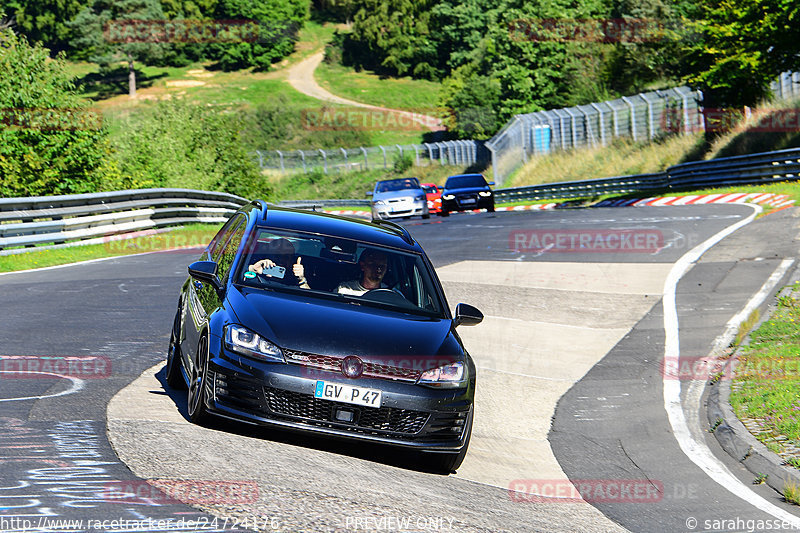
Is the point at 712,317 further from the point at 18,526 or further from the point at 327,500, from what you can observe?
the point at 18,526

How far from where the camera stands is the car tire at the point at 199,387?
6.82 metres

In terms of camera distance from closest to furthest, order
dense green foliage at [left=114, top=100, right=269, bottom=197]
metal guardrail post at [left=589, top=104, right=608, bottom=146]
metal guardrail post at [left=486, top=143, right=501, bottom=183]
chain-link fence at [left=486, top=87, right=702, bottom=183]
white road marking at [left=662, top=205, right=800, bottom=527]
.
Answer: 1. white road marking at [left=662, top=205, right=800, bottom=527]
2. dense green foliage at [left=114, top=100, right=269, bottom=197]
3. chain-link fence at [left=486, top=87, right=702, bottom=183]
4. metal guardrail post at [left=589, top=104, right=608, bottom=146]
5. metal guardrail post at [left=486, top=143, right=501, bottom=183]

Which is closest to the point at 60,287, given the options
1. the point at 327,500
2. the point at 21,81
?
the point at 327,500

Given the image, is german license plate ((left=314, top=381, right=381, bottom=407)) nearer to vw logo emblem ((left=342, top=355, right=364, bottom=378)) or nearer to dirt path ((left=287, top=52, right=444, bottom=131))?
vw logo emblem ((left=342, top=355, right=364, bottom=378))

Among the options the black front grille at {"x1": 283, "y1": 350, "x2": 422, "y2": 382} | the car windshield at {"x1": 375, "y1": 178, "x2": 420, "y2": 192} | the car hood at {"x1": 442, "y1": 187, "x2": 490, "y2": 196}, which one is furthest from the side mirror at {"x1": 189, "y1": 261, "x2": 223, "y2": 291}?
the car hood at {"x1": 442, "y1": 187, "x2": 490, "y2": 196}

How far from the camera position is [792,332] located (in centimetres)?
1187

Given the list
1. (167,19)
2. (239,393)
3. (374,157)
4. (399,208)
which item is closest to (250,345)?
(239,393)

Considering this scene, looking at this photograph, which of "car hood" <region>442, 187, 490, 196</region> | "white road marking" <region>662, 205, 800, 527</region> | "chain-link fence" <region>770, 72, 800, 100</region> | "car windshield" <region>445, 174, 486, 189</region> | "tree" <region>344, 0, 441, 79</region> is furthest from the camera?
"tree" <region>344, 0, 441, 79</region>

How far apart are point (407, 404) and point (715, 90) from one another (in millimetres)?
35973

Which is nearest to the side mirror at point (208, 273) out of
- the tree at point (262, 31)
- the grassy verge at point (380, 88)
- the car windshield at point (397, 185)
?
the car windshield at point (397, 185)

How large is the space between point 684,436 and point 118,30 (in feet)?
373

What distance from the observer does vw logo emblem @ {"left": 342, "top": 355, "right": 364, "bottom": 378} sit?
6.62 meters

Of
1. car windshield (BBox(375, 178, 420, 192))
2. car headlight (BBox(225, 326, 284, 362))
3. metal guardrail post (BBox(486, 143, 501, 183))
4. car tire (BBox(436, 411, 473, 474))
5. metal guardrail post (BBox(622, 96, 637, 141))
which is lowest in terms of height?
metal guardrail post (BBox(486, 143, 501, 183))

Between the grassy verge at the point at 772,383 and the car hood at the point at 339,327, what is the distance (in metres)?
2.86
